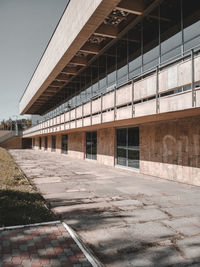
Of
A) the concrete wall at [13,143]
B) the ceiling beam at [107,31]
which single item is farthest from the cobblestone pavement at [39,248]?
the concrete wall at [13,143]

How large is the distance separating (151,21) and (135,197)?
9405mm

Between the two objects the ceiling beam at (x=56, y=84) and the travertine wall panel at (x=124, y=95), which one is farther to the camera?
the ceiling beam at (x=56, y=84)

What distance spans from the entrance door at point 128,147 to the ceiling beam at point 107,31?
19.1ft

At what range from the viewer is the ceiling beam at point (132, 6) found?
421 inches

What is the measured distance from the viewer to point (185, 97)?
771cm

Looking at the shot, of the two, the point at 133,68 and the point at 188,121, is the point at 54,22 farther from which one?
the point at 188,121

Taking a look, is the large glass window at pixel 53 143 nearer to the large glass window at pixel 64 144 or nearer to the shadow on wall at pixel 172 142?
the large glass window at pixel 64 144

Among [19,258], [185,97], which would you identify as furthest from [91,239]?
[185,97]

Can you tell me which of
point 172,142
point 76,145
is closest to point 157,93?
point 172,142

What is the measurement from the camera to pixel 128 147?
14.9 metres

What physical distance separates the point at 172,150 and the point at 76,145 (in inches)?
616

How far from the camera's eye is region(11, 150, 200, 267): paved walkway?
3832 millimetres

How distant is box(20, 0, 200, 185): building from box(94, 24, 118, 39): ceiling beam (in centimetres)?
5

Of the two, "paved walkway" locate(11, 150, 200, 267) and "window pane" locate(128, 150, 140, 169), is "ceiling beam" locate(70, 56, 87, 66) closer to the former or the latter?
"window pane" locate(128, 150, 140, 169)
